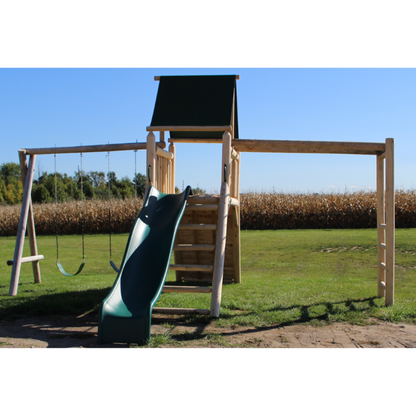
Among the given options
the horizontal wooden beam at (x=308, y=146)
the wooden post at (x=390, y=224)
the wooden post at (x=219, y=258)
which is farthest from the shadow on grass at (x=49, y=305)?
the wooden post at (x=390, y=224)

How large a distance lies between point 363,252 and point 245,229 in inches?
377

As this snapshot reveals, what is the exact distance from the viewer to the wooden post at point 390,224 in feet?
20.1

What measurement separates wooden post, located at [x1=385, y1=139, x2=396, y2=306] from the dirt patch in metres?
1.02

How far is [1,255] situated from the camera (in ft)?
45.9

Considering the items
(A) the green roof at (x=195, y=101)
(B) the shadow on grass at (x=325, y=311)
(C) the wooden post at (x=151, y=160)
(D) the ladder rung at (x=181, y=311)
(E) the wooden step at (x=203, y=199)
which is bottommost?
(B) the shadow on grass at (x=325, y=311)

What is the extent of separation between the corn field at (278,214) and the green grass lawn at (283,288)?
6233mm

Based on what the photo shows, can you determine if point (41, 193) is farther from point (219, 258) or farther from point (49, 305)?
point (219, 258)

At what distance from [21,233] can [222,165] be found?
4032mm

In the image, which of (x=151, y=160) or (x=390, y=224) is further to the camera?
(x=151, y=160)

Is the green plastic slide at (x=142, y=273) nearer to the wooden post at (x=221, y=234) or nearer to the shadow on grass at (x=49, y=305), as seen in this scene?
the wooden post at (x=221, y=234)

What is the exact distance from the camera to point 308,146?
6.47 m

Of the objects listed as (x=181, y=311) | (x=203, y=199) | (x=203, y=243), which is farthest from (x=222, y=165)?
(x=203, y=243)

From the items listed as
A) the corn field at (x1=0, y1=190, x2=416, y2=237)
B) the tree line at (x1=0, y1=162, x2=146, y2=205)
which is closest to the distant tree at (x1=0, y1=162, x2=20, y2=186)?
the tree line at (x1=0, y1=162, x2=146, y2=205)

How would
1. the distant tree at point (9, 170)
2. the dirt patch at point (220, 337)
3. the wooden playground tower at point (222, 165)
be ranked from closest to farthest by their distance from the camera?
the dirt patch at point (220, 337), the wooden playground tower at point (222, 165), the distant tree at point (9, 170)
